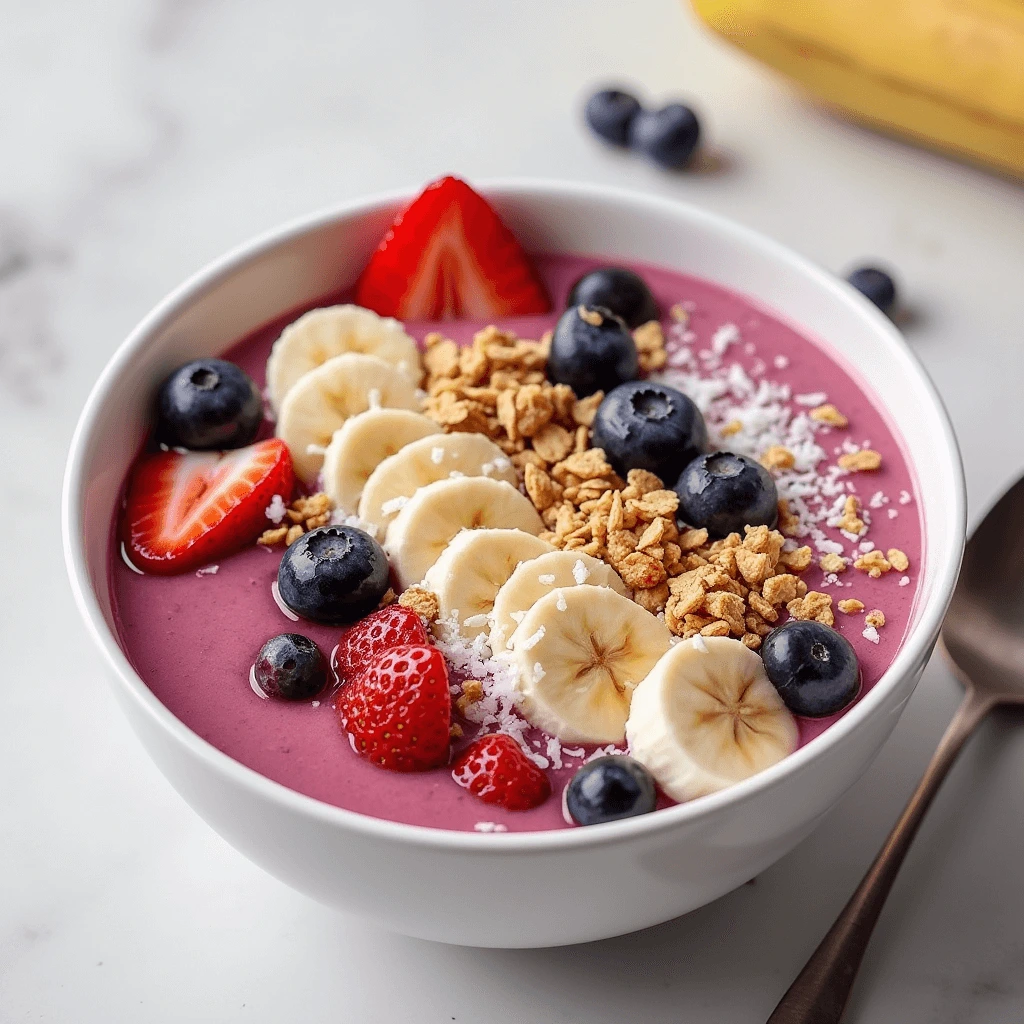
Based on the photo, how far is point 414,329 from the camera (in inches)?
81.2

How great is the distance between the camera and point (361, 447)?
5.88 feet

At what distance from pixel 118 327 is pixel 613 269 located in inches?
38.0

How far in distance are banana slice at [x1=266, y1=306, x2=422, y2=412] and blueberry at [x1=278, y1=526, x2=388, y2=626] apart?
1.28 feet

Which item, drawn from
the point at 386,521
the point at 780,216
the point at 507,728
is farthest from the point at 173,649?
the point at 780,216

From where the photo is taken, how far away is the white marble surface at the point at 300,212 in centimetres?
163

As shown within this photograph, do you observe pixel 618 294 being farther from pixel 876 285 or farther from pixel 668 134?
pixel 668 134

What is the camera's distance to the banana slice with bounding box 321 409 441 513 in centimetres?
179

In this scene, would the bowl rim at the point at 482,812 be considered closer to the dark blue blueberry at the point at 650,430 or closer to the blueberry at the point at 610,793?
the blueberry at the point at 610,793

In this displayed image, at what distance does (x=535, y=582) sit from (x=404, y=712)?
0.81 feet

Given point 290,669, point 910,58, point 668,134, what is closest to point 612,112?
point 668,134

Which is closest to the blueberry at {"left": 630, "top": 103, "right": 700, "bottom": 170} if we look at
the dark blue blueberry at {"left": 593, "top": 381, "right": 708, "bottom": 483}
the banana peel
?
the banana peel

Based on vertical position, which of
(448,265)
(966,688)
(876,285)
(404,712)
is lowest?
(966,688)

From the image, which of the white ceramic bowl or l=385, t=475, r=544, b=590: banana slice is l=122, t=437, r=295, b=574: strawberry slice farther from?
l=385, t=475, r=544, b=590: banana slice

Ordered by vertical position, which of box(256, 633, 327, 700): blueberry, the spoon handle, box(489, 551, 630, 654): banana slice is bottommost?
the spoon handle
